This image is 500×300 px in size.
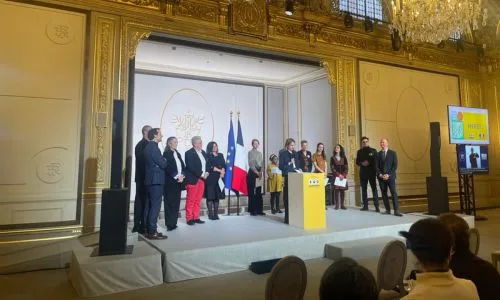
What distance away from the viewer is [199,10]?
18.1 ft

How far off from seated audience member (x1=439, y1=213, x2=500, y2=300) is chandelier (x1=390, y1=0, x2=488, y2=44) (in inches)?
177

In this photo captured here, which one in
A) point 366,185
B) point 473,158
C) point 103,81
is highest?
point 103,81

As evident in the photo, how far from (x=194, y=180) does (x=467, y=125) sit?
19.0 ft

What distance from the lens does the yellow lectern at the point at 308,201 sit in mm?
4469

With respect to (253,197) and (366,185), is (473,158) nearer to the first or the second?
(366,185)

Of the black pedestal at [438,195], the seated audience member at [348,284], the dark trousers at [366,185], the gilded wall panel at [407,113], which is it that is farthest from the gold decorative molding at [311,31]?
the seated audience member at [348,284]

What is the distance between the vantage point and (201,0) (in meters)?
5.52

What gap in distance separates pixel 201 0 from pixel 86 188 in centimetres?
337

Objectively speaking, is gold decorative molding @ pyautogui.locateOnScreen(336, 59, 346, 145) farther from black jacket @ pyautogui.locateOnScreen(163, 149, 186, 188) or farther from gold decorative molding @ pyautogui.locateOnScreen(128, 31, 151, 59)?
gold decorative molding @ pyautogui.locateOnScreen(128, 31, 151, 59)

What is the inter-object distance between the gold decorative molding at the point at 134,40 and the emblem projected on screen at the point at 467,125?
5836 millimetres

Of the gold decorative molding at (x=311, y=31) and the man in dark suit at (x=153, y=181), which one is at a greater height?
the gold decorative molding at (x=311, y=31)

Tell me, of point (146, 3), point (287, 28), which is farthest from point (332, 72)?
point (146, 3)

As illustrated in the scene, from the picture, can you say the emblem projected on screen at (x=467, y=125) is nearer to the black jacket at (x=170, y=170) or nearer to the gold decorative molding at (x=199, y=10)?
the gold decorative molding at (x=199, y=10)

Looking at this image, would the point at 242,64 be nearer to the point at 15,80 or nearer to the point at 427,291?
the point at 15,80
